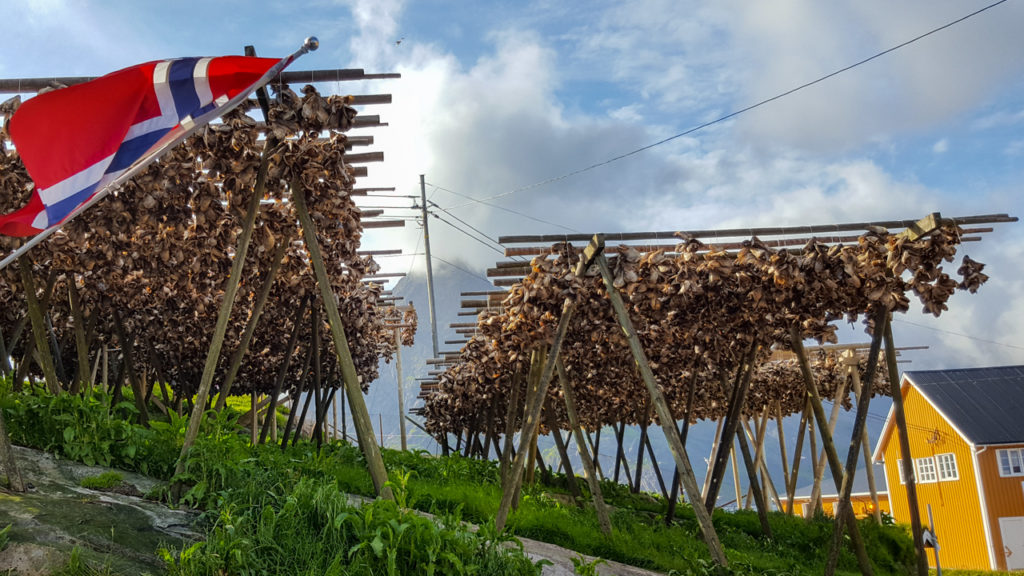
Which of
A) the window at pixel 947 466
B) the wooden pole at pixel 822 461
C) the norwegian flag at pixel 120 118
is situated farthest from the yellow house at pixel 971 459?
the norwegian flag at pixel 120 118

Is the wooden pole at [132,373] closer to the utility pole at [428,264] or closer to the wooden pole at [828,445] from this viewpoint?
the wooden pole at [828,445]

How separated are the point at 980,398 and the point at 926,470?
4055mm

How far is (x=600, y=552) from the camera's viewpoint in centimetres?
916

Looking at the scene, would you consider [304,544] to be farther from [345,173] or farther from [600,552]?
[600,552]

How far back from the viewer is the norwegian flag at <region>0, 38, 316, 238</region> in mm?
5906

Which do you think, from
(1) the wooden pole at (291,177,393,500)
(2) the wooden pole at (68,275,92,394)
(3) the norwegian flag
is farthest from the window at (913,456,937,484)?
(3) the norwegian flag

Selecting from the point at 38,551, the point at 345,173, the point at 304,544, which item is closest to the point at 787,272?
the point at 345,173

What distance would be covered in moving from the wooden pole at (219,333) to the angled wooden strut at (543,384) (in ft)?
12.1

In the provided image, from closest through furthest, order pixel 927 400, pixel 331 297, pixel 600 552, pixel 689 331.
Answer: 1. pixel 331 297
2. pixel 600 552
3. pixel 689 331
4. pixel 927 400

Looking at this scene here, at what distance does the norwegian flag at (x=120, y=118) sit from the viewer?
5906 mm

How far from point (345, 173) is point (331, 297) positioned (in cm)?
117

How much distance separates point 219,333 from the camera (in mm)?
6770

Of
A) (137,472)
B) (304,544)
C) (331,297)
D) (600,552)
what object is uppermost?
(331,297)

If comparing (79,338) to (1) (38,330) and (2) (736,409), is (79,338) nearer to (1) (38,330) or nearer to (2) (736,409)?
(1) (38,330)
